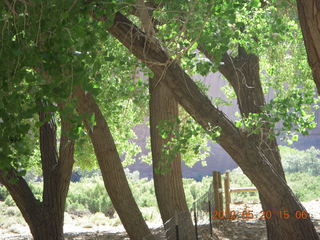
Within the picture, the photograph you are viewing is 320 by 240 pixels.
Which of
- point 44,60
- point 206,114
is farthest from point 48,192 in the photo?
point 44,60

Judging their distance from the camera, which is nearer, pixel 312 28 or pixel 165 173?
pixel 312 28

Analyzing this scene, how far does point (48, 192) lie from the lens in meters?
10.1

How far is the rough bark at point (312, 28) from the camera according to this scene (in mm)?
3734

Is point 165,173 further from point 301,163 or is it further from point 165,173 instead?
point 301,163

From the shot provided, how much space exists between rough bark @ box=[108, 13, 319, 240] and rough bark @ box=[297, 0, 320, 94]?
9.12ft

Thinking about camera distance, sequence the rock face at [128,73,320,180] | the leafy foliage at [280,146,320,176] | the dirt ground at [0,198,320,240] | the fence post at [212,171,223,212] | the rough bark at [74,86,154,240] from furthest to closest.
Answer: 1. the rock face at [128,73,320,180]
2. the leafy foliage at [280,146,320,176]
3. the fence post at [212,171,223,212]
4. the dirt ground at [0,198,320,240]
5. the rough bark at [74,86,154,240]

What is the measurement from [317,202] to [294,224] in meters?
11.1

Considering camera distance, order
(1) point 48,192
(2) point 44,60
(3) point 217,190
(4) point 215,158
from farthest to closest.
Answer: (4) point 215,158, (3) point 217,190, (1) point 48,192, (2) point 44,60

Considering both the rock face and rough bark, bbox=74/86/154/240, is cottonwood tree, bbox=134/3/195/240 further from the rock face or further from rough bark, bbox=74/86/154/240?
the rock face

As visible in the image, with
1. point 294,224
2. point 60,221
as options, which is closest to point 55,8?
point 294,224

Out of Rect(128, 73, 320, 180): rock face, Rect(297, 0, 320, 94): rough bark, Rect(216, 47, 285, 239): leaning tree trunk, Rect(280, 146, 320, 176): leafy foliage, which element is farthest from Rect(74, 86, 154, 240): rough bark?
Rect(128, 73, 320, 180): rock face

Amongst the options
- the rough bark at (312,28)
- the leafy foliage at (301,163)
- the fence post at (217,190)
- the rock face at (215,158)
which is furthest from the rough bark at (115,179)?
the rock face at (215,158)

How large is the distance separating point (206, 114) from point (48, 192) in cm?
407

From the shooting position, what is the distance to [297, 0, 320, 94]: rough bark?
3734mm
